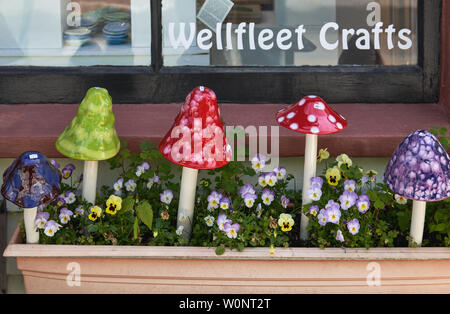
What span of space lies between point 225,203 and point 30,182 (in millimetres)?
538

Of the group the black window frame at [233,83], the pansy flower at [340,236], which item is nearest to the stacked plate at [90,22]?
the black window frame at [233,83]

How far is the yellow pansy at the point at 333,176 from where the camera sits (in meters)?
1.96

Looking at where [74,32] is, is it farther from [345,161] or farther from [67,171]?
[345,161]

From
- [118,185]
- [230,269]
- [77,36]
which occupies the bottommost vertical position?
[230,269]

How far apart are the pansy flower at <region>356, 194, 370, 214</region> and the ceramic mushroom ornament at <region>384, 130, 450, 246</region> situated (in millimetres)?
125

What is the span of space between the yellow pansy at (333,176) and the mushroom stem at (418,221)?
23 centimetres

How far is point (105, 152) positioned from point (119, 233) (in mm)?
240

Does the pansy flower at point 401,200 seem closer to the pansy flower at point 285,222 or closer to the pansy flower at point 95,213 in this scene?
the pansy flower at point 285,222

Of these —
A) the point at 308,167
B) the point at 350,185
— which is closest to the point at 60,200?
the point at 308,167

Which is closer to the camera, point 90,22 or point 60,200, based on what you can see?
point 60,200


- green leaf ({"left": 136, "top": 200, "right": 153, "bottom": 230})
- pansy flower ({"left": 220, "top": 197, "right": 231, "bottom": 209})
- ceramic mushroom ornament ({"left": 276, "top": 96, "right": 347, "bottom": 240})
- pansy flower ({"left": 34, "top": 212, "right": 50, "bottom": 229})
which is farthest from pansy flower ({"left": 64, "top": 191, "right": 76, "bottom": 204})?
ceramic mushroom ornament ({"left": 276, "top": 96, "right": 347, "bottom": 240})

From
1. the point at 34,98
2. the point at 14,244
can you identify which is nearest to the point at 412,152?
the point at 14,244

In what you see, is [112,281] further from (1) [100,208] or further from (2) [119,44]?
(2) [119,44]

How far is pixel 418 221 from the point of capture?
6.06ft
